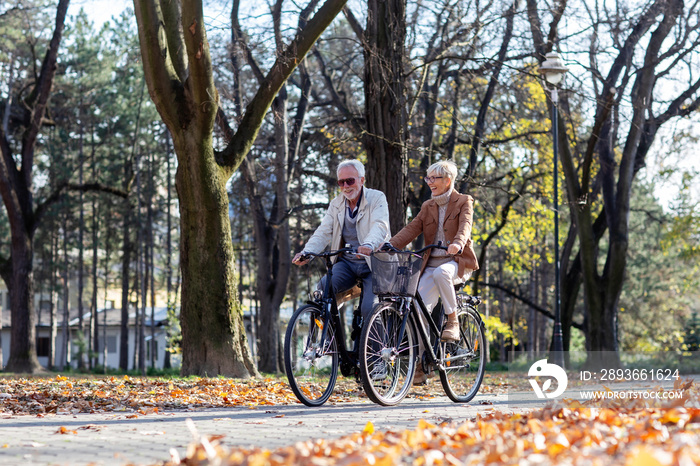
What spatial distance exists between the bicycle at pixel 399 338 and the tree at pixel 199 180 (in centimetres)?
367

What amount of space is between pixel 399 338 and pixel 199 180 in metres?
4.29

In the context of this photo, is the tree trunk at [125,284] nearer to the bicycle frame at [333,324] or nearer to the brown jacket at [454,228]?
the brown jacket at [454,228]

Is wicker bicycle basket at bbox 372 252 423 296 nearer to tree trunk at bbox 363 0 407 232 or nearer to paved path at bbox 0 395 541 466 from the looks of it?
paved path at bbox 0 395 541 466

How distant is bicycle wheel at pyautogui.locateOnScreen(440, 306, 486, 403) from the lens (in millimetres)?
7523

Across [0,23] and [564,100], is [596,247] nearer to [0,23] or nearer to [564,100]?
[564,100]

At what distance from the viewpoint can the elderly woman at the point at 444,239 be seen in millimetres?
7301

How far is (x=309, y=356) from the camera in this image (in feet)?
21.1

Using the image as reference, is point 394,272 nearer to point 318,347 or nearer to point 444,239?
point 318,347

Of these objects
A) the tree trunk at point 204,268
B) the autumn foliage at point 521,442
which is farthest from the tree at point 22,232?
the autumn foliage at point 521,442

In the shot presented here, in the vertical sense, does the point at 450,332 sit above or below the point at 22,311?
below

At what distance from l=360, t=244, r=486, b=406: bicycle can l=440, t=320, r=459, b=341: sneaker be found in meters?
0.05

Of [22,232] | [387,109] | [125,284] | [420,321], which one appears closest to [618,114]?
[387,109]

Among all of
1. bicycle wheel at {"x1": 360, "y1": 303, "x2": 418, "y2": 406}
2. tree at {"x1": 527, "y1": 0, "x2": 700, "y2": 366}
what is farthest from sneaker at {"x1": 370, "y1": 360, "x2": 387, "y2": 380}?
tree at {"x1": 527, "y1": 0, "x2": 700, "y2": 366}

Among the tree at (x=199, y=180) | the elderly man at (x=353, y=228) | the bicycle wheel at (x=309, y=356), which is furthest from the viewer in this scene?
the tree at (x=199, y=180)
